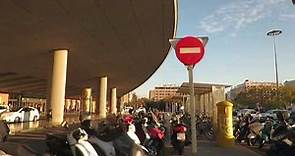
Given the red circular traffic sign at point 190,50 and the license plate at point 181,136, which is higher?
the red circular traffic sign at point 190,50

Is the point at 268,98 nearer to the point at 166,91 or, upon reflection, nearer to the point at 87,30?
the point at 166,91

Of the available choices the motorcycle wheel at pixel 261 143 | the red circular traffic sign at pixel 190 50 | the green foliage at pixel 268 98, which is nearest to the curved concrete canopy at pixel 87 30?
the motorcycle wheel at pixel 261 143

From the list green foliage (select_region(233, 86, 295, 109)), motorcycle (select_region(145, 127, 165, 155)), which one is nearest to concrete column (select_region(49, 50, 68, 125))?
motorcycle (select_region(145, 127, 165, 155))

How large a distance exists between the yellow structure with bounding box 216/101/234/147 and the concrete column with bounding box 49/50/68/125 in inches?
623

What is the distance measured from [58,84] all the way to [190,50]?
21.6 m

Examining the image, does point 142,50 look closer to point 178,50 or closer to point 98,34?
point 98,34

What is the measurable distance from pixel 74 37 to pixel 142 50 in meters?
7.40

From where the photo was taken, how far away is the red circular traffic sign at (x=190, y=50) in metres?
6.08

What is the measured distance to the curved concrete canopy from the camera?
53.9 ft

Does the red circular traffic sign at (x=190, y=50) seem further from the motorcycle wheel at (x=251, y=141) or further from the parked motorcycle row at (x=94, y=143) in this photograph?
the motorcycle wheel at (x=251, y=141)

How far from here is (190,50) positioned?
6.11m

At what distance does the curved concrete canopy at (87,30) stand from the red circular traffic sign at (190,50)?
32.8 feet

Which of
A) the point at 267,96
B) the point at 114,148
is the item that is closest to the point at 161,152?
the point at 114,148

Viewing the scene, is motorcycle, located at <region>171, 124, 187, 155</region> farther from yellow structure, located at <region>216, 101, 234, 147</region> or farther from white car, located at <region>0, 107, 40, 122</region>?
white car, located at <region>0, 107, 40, 122</region>
